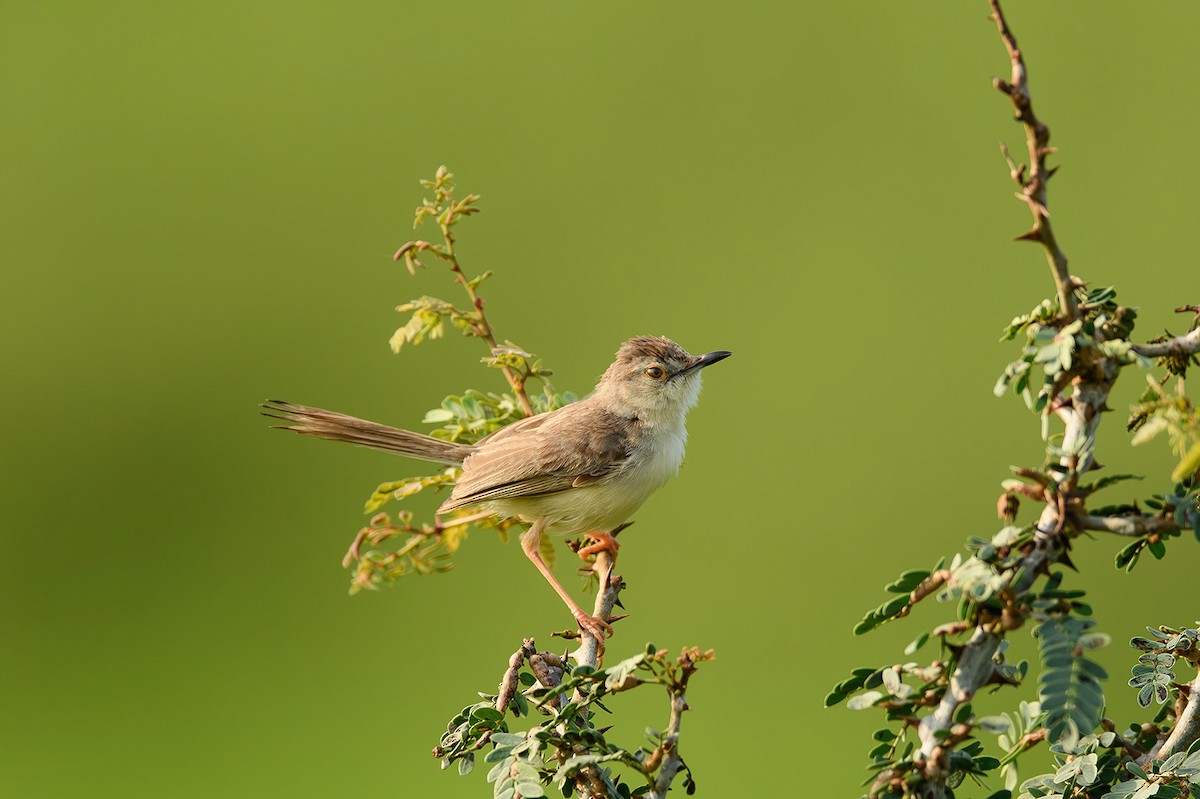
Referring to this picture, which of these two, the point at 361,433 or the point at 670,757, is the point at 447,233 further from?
the point at 670,757

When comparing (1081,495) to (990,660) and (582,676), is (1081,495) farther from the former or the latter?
(582,676)

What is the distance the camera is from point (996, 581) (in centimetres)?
100

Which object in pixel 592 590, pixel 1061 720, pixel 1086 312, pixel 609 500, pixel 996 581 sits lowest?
pixel 1061 720

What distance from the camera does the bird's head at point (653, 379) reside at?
3.37 metres

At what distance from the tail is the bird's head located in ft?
1.77

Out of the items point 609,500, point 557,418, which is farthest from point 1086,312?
point 557,418

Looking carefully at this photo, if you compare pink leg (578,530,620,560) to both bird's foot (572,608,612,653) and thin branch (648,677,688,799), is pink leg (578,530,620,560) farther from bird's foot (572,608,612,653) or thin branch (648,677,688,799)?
thin branch (648,677,688,799)

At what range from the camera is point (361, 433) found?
289 centimetres

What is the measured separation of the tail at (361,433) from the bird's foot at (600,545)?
43 centimetres

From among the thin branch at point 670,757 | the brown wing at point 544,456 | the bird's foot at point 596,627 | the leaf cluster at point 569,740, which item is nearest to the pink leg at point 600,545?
the brown wing at point 544,456

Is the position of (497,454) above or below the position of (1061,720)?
above

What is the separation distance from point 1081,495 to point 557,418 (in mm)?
2254

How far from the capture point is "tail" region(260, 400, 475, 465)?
274 cm

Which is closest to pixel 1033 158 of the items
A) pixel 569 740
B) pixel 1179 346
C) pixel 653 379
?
pixel 1179 346
